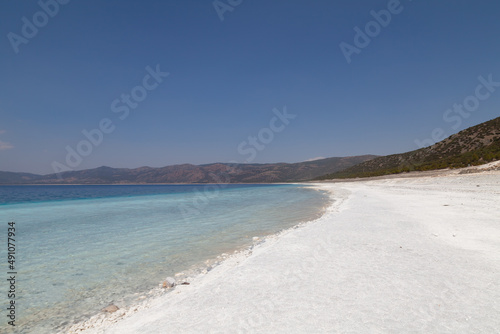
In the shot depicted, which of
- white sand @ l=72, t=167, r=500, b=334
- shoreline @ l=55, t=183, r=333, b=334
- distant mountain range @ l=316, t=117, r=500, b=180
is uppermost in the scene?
distant mountain range @ l=316, t=117, r=500, b=180

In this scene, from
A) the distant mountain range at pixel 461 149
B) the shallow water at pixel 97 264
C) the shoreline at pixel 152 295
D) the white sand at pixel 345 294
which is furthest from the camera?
the distant mountain range at pixel 461 149

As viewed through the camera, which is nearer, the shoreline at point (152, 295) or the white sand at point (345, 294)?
the white sand at point (345, 294)

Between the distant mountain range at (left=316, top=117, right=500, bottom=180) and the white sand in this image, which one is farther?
the distant mountain range at (left=316, top=117, right=500, bottom=180)

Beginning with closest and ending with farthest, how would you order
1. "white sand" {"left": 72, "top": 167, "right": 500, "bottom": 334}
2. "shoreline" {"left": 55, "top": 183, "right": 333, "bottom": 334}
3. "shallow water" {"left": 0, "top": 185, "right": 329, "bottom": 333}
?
"white sand" {"left": 72, "top": 167, "right": 500, "bottom": 334} → "shoreline" {"left": 55, "top": 183, "right": 333, "bottom": 334} → "shallow water" {"left": 0, "top": 185, "right": 329, "bottom": 333}

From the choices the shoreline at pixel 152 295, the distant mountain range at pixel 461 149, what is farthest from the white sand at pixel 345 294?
the distant mountain range at pixel 461 149

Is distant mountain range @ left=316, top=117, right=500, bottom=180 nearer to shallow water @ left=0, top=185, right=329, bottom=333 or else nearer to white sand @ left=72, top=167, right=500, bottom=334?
white sand @ left=72, top=167, right=500, bottom=334

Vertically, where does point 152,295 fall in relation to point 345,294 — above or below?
below

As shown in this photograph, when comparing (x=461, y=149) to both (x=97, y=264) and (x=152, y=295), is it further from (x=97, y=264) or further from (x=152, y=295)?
(x=97, y=264)

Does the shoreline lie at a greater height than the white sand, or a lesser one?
lesser

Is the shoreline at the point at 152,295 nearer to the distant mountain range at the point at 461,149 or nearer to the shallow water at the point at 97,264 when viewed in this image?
the shallow water at the point at 97,264

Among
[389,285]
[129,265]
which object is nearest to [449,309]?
[389,285]

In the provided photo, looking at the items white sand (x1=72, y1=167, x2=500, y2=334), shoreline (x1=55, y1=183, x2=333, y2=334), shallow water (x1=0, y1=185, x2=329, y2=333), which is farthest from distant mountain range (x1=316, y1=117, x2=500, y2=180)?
shoreline (x1=55, y1=183, x2=333, y2=334)

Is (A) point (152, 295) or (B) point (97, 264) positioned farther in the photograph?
(B) point (97, 264)

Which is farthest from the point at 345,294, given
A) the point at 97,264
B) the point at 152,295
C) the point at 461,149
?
the point at 461,149
